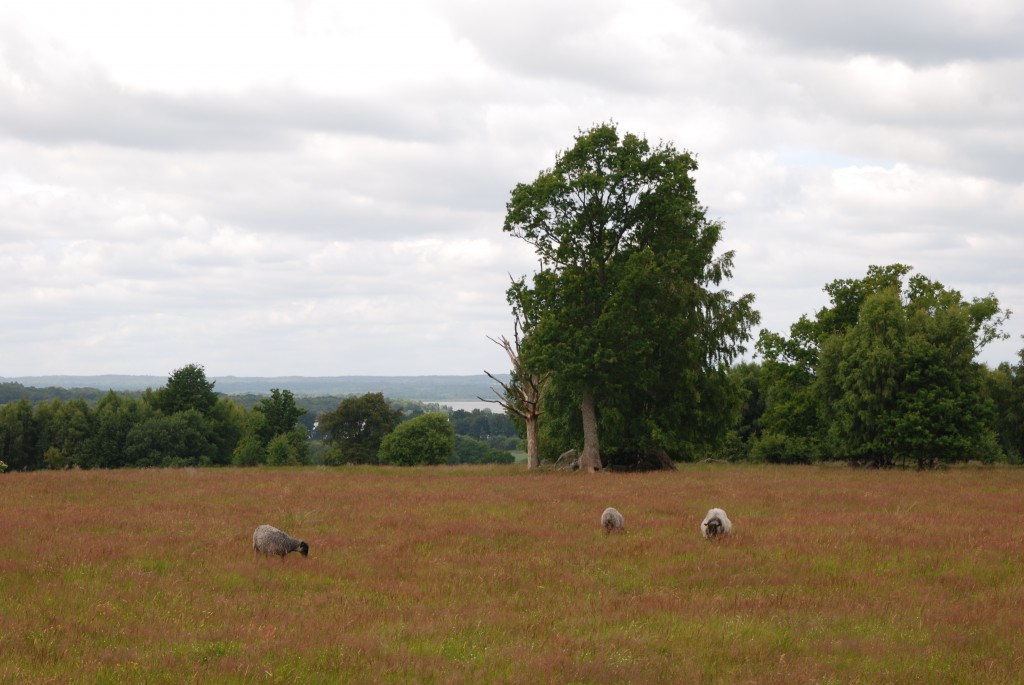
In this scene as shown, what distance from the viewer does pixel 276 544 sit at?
753 inches

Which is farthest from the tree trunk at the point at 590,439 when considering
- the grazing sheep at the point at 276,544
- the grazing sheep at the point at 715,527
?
the grazing sheep at the point at 276,544

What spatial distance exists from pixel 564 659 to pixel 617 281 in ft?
103

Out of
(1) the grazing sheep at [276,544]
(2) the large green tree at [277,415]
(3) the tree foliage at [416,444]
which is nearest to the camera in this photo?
(1) the grazing sheep at [276,544]

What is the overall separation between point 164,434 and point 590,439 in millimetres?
59104

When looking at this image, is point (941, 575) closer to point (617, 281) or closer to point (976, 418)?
point (617, 281)

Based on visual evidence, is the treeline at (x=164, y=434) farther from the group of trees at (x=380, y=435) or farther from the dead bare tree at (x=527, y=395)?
the dead bare tree at (x=527, y=395)

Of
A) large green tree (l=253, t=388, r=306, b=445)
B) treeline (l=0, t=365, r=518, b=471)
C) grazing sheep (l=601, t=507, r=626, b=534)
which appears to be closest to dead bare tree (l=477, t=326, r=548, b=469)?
grazing sheep (l=601, t=507, r=626, b=534)

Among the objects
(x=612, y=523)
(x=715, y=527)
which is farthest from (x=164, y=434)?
(x=715, y=527)

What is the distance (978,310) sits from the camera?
63.8 metres

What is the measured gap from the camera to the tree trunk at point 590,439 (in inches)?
1678

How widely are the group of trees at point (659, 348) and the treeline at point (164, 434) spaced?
163 feet

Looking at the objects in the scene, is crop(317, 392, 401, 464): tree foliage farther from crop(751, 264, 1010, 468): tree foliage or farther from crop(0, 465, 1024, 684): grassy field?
crop(0, 465, 1024, 684): grassy field

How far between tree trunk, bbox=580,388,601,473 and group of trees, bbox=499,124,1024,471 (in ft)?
0.25

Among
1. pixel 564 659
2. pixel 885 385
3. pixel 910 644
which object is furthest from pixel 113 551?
pixel 885 385
